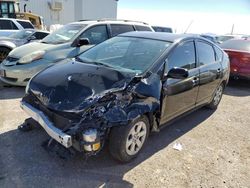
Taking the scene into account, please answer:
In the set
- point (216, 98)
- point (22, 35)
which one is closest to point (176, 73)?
point (216, 98)

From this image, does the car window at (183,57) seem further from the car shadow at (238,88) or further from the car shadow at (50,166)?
the car shadow at (238,88)

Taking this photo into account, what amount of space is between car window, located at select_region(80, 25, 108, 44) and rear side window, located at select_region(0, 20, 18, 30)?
6590 millimetres

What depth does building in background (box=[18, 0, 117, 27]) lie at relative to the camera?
34.0 m

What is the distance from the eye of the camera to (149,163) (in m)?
3.32

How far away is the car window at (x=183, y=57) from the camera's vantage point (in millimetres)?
3673

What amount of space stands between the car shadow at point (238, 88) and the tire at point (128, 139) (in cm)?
461

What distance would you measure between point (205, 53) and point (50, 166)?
3.28 meters

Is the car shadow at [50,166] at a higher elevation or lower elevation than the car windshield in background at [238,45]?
lower

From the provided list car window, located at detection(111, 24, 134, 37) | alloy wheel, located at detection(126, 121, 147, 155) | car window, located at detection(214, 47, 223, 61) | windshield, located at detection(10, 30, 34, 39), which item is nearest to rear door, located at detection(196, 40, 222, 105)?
car window, located at detection(214, 47, 223, 61)

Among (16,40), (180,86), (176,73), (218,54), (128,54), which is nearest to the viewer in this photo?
(176,73)

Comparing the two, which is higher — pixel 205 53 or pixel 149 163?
pixel 205 53

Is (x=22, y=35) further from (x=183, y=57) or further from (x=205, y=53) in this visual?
(x=183, y=57)

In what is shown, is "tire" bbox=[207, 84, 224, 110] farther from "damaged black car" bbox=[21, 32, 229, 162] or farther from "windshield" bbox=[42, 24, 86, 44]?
"windshield" bbox=[42, 24, 86, 44]

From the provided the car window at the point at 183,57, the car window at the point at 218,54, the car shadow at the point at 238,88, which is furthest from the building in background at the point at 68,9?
the car window at the point at 183,57
